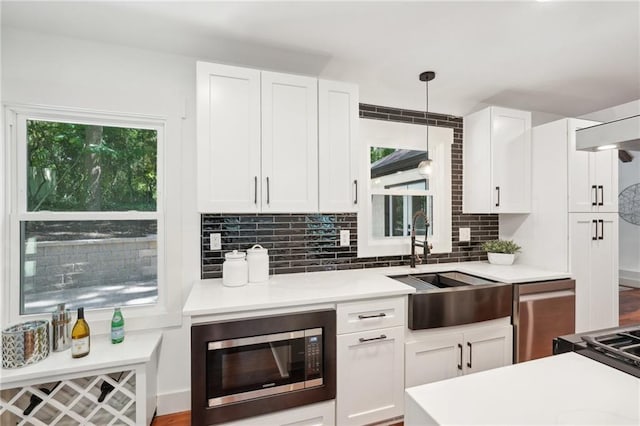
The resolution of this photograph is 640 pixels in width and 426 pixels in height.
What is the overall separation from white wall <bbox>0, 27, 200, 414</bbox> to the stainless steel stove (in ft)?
6.95

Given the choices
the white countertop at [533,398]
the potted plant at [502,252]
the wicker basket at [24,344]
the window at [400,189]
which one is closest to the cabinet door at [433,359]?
the window at [400,189]

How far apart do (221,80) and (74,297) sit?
5.69ft

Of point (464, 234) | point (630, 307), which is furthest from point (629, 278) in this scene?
point (464, 234)

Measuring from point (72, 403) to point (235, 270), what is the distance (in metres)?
1.12

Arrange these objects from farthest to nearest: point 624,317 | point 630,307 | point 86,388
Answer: point 630,307 < point 624,317 < point 86,388

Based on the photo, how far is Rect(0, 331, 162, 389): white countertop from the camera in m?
1.50

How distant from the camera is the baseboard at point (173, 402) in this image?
203cm

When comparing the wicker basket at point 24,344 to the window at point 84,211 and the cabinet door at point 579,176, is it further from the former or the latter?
the cabinet door at point 579,176

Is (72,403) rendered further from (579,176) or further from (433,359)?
(579,176)

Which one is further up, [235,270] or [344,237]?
[344,237]

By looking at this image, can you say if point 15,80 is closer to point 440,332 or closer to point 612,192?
point 440,332

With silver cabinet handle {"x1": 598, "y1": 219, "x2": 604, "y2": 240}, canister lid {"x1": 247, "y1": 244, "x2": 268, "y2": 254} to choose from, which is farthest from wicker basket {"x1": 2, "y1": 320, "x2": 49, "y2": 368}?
silver cabinet handle {"x1": 598, "y1": 219, "x2": 604, "y2": 240}

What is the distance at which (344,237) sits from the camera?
2.50 m

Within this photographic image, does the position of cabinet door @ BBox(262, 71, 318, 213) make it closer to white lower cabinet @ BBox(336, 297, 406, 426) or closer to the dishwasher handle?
white lower cabinet @ BBox(336, 297, 406, 426)
